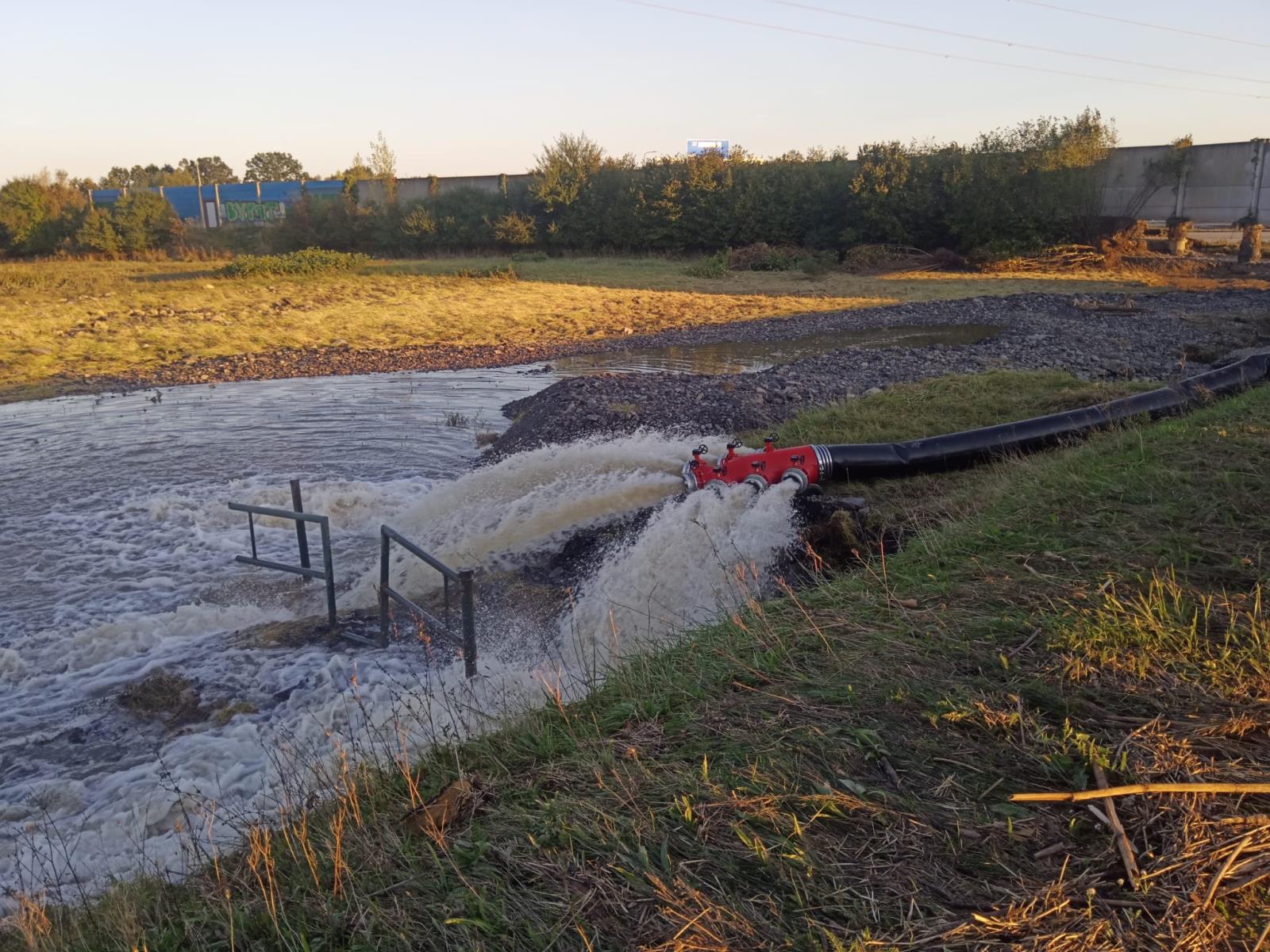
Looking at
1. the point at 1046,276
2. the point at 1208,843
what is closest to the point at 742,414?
the point at 1208,843

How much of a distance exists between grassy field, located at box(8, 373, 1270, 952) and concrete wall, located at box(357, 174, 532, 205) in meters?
45.9

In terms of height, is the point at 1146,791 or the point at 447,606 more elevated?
the point at 1146,791

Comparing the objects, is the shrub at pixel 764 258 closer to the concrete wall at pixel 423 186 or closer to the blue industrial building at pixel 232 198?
the concrete wall at pixel 423 186

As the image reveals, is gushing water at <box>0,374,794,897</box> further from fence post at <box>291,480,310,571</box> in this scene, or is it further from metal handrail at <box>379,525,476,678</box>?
fence post at <box>291,480,310,571</box>

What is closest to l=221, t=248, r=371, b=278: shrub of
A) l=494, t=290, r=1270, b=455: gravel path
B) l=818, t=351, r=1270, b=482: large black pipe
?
l=494, t=290, r=1270, b=455: gravel path

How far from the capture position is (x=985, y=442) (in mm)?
8164

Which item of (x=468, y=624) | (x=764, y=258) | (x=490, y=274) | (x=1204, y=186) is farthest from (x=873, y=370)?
(x=1204, y=186)

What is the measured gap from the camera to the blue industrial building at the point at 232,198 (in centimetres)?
5594

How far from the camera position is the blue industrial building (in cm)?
5594

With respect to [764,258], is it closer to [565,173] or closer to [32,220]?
[565,173]

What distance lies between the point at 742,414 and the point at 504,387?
6.89 meters

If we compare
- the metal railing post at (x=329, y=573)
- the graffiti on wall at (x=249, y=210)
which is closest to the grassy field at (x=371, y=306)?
the metal railing post at (x=329, y=573)

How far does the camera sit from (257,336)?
848 inches

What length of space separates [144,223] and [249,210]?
1124cm
